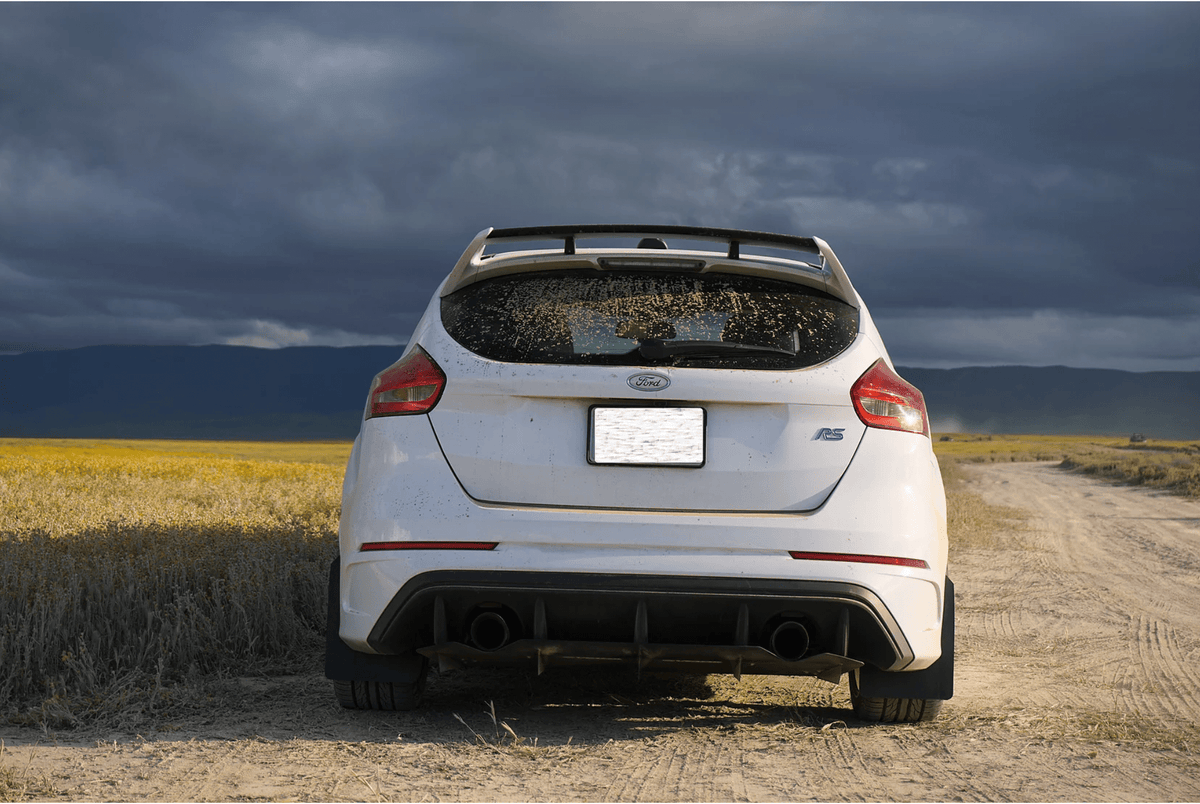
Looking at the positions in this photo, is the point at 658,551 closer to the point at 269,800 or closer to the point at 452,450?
the point at 452,450

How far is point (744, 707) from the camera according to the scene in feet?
14.5

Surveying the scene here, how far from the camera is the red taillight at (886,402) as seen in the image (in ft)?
11.5

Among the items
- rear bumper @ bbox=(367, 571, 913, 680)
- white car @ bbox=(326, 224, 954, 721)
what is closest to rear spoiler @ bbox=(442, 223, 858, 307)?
white car @ bbox=(326, 224, 954, 721)

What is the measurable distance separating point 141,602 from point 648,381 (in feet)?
11.5

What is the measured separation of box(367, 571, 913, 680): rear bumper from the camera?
334 centimetres

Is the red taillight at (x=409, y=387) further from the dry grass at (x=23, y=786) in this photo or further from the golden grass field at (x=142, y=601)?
the golden grass field at (x=142, y=601)

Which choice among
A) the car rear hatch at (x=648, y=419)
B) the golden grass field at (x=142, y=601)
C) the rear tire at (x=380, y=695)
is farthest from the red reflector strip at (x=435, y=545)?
the golden grass field at (x=142, y=601)

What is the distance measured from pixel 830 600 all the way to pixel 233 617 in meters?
3.46

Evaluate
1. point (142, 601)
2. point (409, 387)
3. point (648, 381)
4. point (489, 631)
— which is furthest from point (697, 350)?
point (142, 601)

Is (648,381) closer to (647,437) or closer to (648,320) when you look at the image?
(647,437)

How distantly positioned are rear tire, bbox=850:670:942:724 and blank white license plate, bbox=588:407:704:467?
1313 mm

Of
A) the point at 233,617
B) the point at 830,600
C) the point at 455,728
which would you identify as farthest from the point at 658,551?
the point at 233,617

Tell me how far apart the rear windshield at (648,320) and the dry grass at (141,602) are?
86.1 inches

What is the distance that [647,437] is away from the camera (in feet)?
11.2
